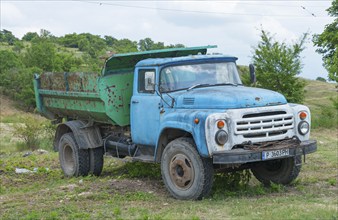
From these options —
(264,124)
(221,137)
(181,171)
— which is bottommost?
(181,171)

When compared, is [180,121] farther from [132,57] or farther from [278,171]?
[132,57]

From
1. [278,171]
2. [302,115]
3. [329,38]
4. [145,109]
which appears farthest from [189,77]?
[329,38]

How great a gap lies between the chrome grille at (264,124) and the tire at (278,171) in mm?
903

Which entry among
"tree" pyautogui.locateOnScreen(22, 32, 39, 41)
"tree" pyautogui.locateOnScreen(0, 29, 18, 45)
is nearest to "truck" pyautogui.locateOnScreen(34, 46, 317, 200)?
"tree" pyautogui.locateOnScreen(0, 29, 18, 45)

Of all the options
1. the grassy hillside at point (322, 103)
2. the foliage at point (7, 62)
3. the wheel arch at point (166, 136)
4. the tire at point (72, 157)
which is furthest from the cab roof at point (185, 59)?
the foliage at point (7, 62)

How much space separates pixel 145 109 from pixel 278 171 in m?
2.47

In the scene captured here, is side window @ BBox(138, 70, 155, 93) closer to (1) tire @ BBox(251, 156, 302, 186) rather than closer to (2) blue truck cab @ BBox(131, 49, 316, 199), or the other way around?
(2) blue truck cab @ BBox(131, 49, 316, 199)

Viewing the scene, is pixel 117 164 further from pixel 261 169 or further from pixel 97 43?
pixel 97 43

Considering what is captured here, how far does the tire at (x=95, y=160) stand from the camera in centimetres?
1098

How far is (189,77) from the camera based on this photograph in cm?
880

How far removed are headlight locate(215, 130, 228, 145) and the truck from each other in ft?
0.05

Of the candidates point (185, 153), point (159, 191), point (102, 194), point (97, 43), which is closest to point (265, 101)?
point (185, 153)

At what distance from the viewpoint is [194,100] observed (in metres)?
8.05

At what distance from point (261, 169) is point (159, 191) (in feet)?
6.05
